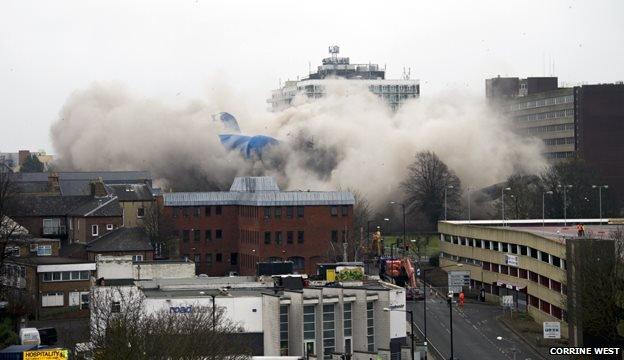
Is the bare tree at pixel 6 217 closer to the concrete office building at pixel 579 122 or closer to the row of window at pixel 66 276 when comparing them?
the row of window at pixel 66 276

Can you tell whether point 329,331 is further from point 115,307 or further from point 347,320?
point 115,307

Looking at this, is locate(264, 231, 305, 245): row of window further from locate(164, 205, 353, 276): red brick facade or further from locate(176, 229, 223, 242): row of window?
locate(176, 229, 223, 242): row of window

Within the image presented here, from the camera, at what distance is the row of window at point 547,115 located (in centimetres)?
15225

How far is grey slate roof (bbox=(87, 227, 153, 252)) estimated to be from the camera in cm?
8250

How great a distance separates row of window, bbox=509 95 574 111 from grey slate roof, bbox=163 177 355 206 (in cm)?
6029

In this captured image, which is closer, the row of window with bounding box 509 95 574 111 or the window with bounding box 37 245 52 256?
the window with bounding box 37 245 52 256

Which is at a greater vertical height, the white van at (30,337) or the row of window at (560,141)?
the row of window at (560,141)

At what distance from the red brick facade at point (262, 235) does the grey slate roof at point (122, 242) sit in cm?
966

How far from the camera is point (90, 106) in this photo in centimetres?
16012

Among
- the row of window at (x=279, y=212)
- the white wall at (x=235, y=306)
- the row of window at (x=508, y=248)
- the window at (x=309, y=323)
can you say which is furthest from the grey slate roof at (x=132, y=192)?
the window at (x=309, y=323)

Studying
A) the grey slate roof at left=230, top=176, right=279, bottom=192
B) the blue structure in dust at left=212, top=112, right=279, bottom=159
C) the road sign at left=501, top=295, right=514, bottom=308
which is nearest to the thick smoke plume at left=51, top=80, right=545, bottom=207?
the blue structure in dust at left=212, top=112, right=279, bottom=159

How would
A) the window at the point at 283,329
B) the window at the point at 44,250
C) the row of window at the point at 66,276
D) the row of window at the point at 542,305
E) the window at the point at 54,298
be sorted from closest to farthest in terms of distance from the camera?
the window at the point at 283,329 < the row of window at the point at 542,305 < the window at the point at 54,298 < the row of window at the point at 66,276 < the window at the point at 44,250

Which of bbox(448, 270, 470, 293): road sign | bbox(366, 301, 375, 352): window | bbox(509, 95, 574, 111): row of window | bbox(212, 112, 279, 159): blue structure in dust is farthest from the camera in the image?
bbox(509, 95, 574, 111): row of window

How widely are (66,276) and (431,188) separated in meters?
49.6
